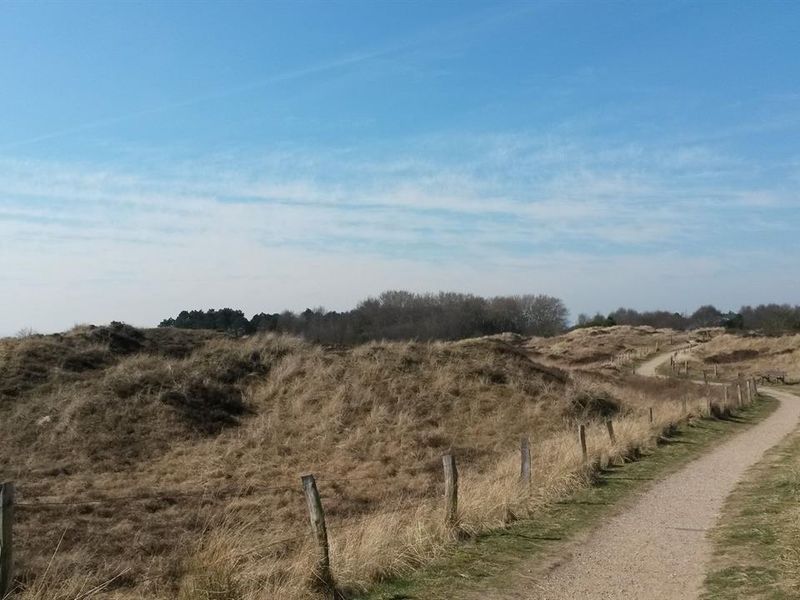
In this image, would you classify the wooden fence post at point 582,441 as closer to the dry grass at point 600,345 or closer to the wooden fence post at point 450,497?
the wooden fence post at point 450,497

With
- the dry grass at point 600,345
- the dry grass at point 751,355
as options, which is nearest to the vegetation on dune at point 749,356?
the dry grass at point 751,355

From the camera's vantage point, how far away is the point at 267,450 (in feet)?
78.2

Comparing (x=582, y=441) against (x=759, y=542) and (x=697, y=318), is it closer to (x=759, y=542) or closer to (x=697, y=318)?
(x=759, y=542)

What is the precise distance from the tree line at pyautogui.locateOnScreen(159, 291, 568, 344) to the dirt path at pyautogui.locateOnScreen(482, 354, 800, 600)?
36125 mm

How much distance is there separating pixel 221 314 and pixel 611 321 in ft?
238

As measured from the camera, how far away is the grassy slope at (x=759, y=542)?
775 centimetres

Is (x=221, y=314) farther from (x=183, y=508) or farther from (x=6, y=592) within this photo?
(x=6, y=592)

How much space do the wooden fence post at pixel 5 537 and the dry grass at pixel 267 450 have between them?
0.30 meters

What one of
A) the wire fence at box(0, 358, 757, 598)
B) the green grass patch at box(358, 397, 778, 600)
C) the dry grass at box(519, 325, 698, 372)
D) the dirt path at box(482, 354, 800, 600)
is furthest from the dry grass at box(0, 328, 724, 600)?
the dry grass at box(519, 325, 698, 372)

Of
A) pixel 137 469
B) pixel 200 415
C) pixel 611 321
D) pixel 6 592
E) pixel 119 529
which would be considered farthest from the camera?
pixel 611 321

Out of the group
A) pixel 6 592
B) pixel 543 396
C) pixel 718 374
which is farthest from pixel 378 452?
pixel 718 374

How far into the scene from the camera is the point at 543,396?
3180 cm

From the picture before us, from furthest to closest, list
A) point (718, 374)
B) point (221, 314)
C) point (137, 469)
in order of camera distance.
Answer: point (221, 314)
point (718, 374)
point (137, 469)

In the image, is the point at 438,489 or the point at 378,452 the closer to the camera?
the point at 438,489
